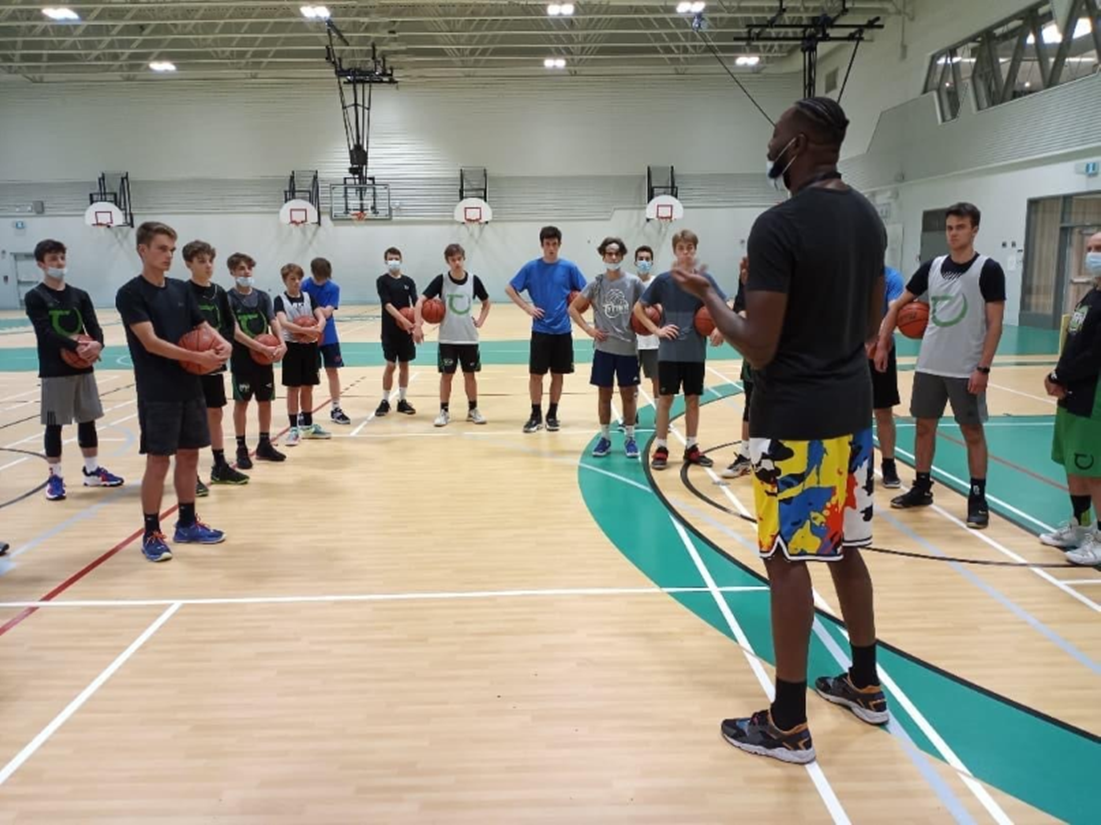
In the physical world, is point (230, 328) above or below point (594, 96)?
below

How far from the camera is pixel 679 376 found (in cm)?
611

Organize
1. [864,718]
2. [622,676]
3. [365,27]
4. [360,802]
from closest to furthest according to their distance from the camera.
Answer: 1. [360,802]
2. [864,718]
3. [622,676]
4. [365,27]

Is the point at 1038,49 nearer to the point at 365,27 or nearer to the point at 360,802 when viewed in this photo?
the point at 365,27

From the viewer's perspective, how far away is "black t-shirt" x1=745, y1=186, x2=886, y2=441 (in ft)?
7.38

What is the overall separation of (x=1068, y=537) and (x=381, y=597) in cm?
386

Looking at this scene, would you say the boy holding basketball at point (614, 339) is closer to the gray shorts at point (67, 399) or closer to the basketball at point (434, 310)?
the basketball at point (434, 310)

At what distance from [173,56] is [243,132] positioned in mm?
2881

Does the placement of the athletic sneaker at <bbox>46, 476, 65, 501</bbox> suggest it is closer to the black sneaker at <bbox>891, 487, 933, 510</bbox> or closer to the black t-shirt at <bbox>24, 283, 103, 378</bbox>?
the black t-shirt at <bbox>24, 283, 103, 378</bbox>

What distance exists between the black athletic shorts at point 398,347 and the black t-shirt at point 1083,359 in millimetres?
6155

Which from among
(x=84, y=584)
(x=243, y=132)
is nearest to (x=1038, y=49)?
(x=84, y=584)

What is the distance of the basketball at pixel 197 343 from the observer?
4266 millimetres

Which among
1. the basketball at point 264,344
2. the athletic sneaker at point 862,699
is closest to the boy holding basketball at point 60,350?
the basketball at point 264,344

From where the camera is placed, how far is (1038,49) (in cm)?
1501

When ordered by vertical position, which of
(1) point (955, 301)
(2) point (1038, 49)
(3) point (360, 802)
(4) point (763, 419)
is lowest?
(3) point (360, 802)
